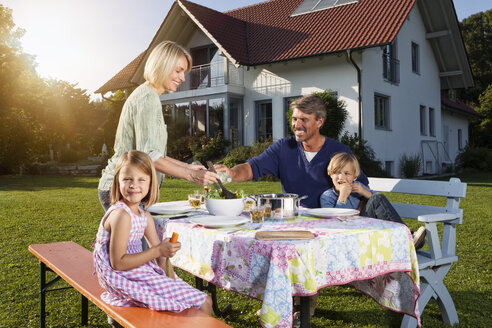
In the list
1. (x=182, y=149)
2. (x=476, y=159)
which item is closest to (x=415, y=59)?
(x=476, y=159)

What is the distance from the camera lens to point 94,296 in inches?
98.3

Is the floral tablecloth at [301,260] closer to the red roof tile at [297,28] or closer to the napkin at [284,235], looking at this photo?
the napkin at [284,235]

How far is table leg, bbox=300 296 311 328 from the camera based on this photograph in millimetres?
2146

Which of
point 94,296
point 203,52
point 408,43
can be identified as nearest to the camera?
point 94,296

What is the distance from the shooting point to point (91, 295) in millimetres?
2520

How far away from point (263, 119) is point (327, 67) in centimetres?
341

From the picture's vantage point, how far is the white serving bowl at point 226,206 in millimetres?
2740

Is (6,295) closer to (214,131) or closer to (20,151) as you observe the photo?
(214,131)

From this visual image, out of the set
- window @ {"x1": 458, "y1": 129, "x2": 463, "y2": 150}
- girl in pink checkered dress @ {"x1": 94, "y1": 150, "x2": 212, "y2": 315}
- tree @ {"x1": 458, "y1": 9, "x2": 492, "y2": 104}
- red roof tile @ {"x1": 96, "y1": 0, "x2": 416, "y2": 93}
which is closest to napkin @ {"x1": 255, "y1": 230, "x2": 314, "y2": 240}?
girl in pink checkered dress @ {"x1": 94, "y1": 150, "x2": 212, "y2": 315}

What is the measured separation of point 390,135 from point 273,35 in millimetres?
6158

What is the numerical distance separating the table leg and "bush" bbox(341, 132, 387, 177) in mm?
12982

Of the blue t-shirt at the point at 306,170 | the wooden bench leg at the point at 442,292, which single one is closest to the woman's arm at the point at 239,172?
the blue t-shirt at the point at 306,170

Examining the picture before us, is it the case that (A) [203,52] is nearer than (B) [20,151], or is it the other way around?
(A) [203,52]

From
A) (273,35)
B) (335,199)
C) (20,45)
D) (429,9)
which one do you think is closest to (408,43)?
(429,9)
